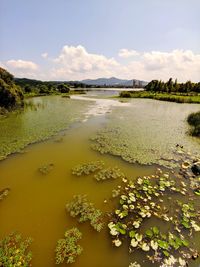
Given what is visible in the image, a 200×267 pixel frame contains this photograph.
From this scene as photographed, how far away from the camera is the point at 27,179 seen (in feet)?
17.0

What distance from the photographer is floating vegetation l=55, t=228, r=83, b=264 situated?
2.79m

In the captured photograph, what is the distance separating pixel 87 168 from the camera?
5.76m

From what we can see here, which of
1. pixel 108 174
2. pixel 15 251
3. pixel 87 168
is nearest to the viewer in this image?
pixel 15 251

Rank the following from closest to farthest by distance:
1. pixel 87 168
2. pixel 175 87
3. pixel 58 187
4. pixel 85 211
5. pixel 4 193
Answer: pixel 85 211 → pixel 4 193 → pixel 58 187 → pixel 87 168 → pixel 175 87

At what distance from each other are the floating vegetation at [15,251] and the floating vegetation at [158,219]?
5.43ft

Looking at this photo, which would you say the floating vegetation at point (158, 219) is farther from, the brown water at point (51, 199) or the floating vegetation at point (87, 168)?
the floating vegetation at point (87, 168)

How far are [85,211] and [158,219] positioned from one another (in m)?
1.75

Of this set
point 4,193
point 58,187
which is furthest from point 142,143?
point 4,193

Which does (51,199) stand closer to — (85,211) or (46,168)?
(85,211)

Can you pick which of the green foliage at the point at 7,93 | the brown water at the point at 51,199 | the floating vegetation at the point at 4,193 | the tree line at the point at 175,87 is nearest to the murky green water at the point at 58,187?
the brown water at the point at 51,199

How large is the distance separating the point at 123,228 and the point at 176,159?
443 centimetres

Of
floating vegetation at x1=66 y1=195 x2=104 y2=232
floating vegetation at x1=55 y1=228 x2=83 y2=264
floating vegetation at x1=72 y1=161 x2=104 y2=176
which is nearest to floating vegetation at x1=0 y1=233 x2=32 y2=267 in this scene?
floating vegetation at x1=55 y1=228 x2=83 y2=264

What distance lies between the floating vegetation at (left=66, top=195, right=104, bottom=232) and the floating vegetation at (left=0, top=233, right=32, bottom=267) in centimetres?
111

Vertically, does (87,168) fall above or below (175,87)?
below
